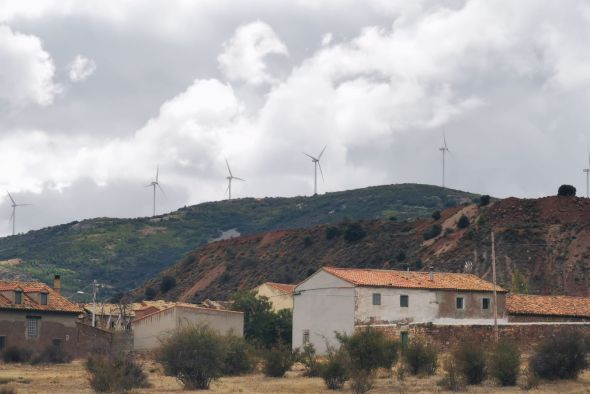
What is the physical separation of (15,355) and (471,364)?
37848 millimetres

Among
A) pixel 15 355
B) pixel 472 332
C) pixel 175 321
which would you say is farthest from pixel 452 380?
pixel 15 355

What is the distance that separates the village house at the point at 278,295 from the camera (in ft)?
313

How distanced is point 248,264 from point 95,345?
80.5m

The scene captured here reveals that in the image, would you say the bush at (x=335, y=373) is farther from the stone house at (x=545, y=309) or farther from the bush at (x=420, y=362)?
the stone house at (x=545, y=309)

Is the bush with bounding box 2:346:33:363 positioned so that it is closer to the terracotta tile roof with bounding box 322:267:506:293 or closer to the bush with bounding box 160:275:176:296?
the terracotta tile roof with bounding box 322:267:506:293

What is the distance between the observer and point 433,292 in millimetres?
78000

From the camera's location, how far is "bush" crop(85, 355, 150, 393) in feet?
153

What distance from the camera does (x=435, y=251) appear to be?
396 ft

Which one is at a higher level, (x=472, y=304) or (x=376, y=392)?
(x=472, y=304)

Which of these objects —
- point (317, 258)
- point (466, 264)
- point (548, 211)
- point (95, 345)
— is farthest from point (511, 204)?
point (95, 345)

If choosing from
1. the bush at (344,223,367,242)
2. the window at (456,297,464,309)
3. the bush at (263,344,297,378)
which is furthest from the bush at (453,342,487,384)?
the bush at (344,223,367,242)

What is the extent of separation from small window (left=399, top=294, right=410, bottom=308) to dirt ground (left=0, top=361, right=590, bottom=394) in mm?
18606

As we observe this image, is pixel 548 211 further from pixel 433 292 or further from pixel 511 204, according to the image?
pixel 433 292

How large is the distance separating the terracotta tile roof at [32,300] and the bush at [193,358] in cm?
3192
